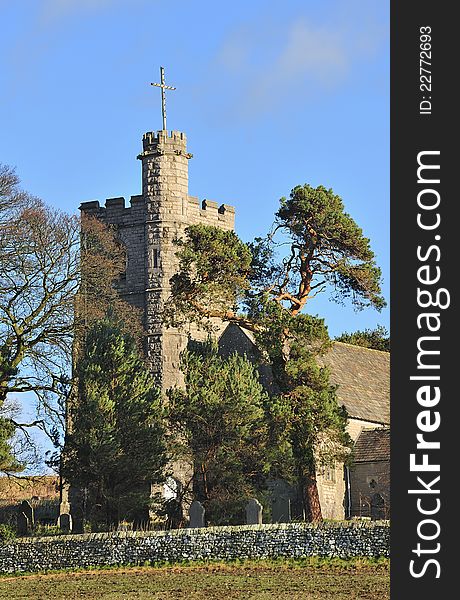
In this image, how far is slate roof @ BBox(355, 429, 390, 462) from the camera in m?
46.6

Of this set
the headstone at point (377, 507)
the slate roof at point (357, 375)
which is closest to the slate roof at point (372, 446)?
the slate roof at point (357, 375)

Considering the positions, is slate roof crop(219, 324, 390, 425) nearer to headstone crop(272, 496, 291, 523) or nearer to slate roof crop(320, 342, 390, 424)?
slate roof crop(320, 342, 390, 424)

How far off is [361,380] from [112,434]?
18.0m

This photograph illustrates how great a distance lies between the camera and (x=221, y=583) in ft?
79.9

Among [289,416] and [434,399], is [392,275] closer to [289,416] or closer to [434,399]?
[434,399]

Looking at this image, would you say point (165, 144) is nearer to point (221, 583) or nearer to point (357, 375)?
point (357, 375)

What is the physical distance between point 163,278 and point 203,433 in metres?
16.2

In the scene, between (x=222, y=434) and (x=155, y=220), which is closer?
(x=222, y=434)

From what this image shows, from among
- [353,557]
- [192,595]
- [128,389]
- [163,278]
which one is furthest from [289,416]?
[163,278]

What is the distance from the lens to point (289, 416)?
35.3m

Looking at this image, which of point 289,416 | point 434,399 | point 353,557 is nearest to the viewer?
point 434,399

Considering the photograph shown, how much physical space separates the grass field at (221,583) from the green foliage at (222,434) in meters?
8.17

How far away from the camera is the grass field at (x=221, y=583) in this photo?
72.7ft

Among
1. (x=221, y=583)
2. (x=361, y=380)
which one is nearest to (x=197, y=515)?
(x=221, y=583)
